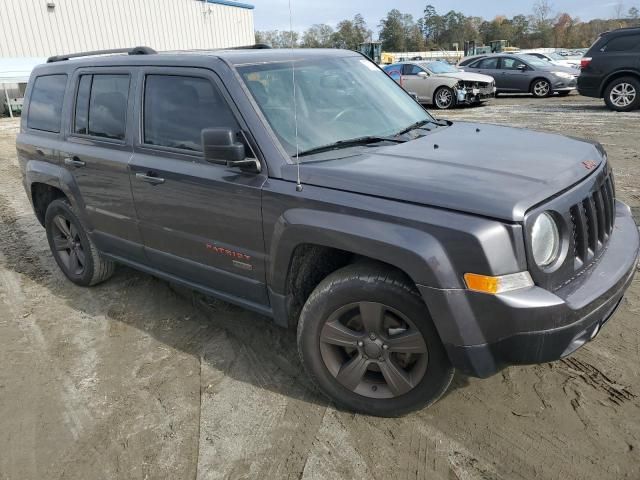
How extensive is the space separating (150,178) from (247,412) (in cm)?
160

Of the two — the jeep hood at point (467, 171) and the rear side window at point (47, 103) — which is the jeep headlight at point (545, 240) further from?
the rear side window at point (47, 103)

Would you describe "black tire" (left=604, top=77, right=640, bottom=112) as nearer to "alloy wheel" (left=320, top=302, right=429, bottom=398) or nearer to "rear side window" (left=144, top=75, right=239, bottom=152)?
"rear side window" (left=144, top=75, right=239, bottom=152)

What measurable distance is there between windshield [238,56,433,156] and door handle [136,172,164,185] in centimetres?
86

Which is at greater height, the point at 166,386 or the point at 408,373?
the point at 408,373

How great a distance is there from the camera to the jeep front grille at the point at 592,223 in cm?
245

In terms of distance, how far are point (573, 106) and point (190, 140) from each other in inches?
555

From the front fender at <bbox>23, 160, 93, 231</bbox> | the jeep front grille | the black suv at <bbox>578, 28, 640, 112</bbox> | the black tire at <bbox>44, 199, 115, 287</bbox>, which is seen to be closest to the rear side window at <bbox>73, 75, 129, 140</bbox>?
the front fender at <bbox>23, 160, 93, 231</bbox>

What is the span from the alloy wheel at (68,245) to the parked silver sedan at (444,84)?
13.0m

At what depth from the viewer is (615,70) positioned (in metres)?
12.5

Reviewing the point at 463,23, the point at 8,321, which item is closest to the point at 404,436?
the point at 8,321

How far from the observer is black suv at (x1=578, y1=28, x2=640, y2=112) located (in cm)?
1226

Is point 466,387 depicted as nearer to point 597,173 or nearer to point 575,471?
point 575,471

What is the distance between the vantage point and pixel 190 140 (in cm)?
327

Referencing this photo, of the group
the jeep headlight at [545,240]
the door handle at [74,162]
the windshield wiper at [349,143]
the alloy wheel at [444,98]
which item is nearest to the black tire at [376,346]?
the jeep headlight at [545,240]
